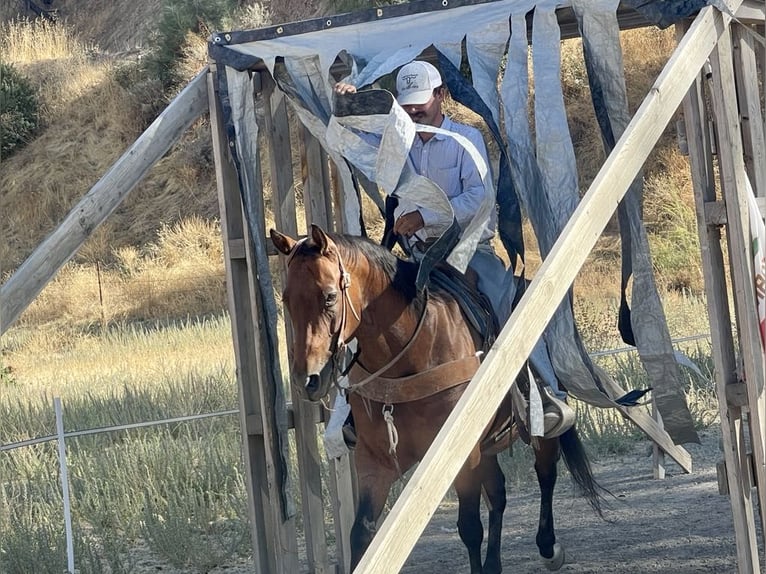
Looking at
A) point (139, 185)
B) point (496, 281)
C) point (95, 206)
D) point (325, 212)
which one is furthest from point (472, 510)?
point (139, 185)

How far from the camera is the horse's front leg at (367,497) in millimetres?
5559

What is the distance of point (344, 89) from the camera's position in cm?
566

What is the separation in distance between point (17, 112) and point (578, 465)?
27232 mm

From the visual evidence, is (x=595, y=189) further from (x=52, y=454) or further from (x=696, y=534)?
(x=52, y=454)

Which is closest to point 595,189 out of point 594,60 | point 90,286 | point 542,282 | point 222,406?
point 542,282

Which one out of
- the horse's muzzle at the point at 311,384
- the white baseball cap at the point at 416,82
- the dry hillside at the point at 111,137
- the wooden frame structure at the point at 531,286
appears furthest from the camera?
the dry hillside at the point at 111,137

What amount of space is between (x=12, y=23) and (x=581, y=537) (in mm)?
33274

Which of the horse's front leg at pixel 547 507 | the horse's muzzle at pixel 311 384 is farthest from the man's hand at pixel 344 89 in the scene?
the horse's front leg at pixel 547 507

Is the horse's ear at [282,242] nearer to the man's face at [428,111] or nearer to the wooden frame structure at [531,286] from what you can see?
the wooden frame structure at [531,286]

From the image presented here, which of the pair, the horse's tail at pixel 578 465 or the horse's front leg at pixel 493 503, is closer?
the horse's front leg at pixel 493 503

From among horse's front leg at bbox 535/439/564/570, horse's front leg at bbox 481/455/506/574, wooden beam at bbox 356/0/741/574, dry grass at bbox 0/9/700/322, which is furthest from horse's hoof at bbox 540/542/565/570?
dry grass at bbox 0/9/700/322

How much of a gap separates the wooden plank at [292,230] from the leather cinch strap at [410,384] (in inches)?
30.3

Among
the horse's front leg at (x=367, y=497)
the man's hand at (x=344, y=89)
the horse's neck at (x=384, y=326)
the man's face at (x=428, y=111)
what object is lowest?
the horse's front leg at (x=367, y=497)

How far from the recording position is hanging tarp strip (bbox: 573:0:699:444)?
531 cm
